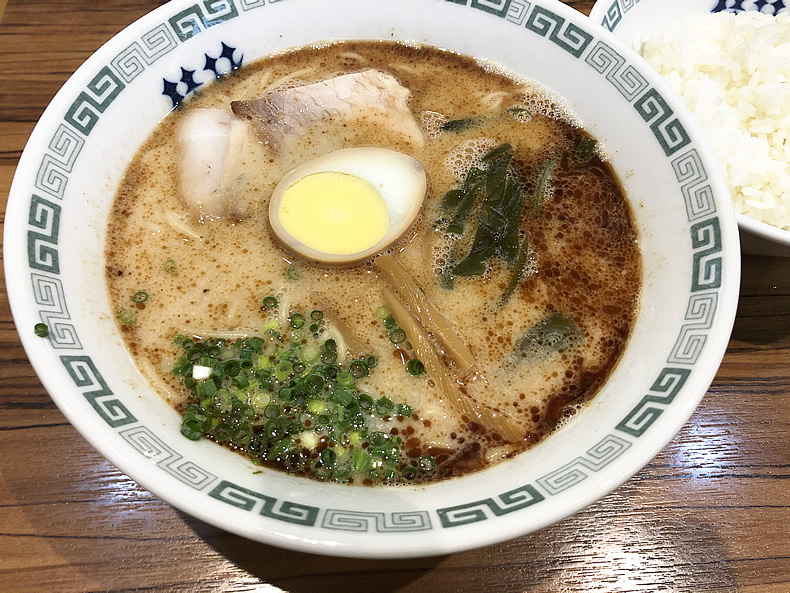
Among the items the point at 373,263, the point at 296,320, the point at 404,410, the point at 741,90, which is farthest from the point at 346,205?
the point at 741,90

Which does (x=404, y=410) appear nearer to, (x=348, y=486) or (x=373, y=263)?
(x=348, y=486)

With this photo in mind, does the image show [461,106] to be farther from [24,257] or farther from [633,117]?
[24,257]

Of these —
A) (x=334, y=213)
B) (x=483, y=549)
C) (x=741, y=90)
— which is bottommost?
(x=483, y=549)

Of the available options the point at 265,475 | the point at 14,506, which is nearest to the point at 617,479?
the point at 265,475

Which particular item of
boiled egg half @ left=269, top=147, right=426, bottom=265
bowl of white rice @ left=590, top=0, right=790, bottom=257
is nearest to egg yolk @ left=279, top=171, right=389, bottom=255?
boiled egg half @ left=269, top=147, right=426, bottom=265

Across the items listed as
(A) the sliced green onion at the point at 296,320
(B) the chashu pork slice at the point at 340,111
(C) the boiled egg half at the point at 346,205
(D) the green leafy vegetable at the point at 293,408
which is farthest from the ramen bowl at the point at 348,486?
(C) the boiled egg half at the point at 346,205
